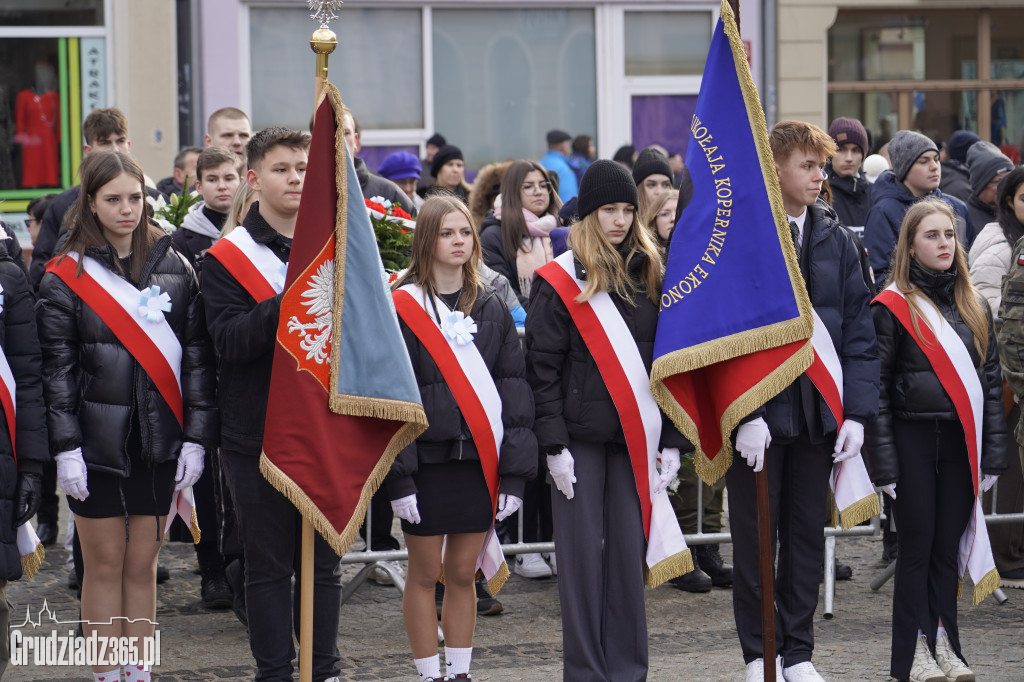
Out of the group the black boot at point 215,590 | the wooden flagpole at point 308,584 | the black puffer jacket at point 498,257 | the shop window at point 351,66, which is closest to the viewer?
the wooden flagpole at point 308,584

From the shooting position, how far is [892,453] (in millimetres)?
5609

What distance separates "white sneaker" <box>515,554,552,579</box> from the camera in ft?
23.9

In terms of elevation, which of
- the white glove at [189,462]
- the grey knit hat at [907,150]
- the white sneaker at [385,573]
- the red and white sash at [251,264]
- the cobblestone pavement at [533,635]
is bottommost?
the cobblestone pavement at [533,635]

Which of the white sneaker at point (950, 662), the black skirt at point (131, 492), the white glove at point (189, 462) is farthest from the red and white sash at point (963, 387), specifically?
the black skirt at point (131, 492)

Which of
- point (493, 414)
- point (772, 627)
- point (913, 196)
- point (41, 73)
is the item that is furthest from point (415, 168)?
point (41, 73)

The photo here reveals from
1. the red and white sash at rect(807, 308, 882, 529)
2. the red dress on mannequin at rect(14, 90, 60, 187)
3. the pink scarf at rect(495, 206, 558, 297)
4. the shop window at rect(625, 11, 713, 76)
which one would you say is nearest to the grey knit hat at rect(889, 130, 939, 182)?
the pink scarf at rect(495, 206, 558, 297)

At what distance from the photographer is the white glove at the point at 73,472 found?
16.1 feet

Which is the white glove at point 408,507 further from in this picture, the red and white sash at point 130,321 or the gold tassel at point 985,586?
the gold tassel at point 985,586

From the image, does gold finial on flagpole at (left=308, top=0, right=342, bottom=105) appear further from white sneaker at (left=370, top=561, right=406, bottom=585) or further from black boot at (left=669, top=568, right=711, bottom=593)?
black boot at (left=669, top=568, right=711, bottom=593)

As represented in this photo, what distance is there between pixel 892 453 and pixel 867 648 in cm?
101

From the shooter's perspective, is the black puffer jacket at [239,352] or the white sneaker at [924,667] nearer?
the black puffer jacket at [239,352]

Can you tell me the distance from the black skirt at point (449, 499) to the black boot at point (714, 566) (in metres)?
2.25

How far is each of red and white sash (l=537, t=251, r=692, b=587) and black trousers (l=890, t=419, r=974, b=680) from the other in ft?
3.22

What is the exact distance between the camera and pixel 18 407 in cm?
495
